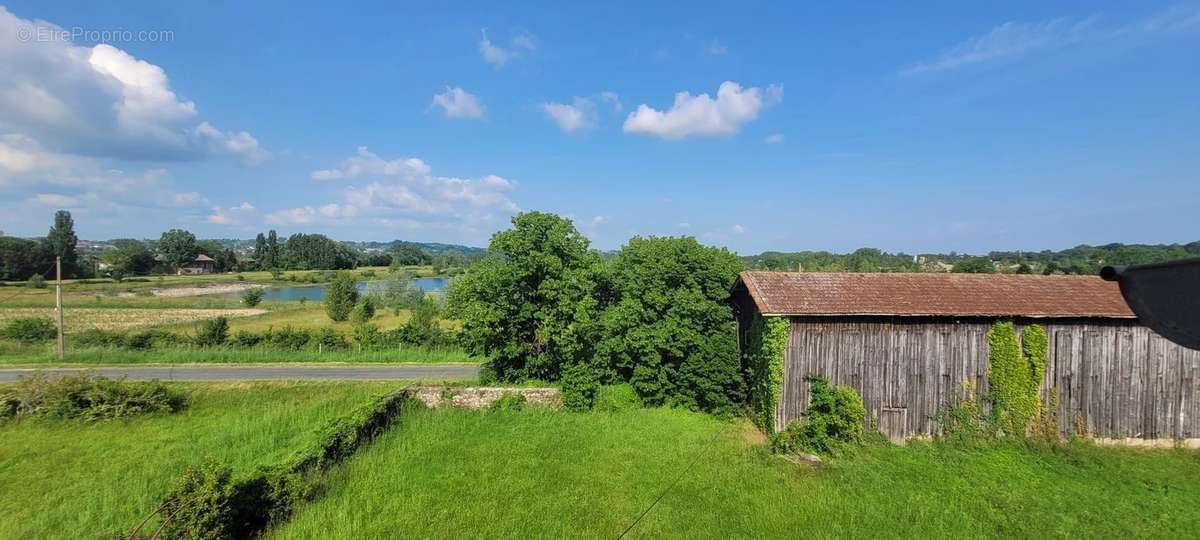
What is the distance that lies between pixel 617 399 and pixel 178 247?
12994cm

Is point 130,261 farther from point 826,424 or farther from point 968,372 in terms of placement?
point 968,372

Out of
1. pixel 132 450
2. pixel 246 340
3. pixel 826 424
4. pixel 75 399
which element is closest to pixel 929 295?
pixel 826 424

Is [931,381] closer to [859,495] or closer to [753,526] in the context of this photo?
[859,495]

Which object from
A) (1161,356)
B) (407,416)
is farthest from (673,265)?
(1161,356)

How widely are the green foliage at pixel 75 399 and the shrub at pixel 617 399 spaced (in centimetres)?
1537

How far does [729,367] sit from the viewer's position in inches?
679

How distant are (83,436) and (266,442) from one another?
20.9ft

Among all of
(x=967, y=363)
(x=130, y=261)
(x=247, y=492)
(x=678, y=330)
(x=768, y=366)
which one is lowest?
(x=247, y=492)

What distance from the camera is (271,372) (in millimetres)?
24109

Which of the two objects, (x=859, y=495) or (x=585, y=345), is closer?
(x=859, y=495)

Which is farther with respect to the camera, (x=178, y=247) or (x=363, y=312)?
(x=178, y=247)

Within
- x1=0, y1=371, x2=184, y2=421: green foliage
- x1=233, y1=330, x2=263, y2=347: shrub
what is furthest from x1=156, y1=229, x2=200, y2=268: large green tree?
x1=0, y1=371, x2=184, y2=421: green foliage

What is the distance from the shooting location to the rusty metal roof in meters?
15.1

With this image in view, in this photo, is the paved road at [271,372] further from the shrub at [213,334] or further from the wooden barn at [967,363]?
the wooden barn at [967,363]
